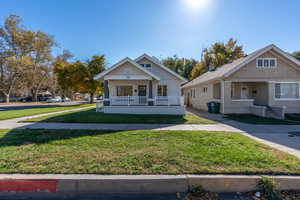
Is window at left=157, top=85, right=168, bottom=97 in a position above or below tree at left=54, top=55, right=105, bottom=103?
below

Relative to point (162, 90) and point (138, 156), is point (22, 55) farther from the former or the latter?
point (138, 156)

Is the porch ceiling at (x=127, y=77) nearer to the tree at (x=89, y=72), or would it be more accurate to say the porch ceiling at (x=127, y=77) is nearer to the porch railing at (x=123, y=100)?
the porch railing at (x=123, y=100)

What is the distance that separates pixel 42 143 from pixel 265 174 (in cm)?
609

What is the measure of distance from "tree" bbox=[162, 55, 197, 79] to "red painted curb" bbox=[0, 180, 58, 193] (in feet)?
124

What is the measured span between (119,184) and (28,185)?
1668mm

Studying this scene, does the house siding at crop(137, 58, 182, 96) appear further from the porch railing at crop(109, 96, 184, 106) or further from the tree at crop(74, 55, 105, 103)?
the tree at crop(74, 55, 105, 103)

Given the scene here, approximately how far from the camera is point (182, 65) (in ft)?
127

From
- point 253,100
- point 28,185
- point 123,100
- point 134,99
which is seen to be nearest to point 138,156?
point 28,185

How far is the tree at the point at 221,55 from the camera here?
31.0m

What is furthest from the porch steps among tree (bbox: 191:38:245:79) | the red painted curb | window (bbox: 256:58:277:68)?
tree (bbox: 191:38:245:79)

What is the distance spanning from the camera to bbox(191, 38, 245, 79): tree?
1221 inches

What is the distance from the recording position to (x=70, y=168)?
323cm

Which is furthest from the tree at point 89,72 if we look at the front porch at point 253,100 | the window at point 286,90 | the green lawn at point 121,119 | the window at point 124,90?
the window at point 286,90

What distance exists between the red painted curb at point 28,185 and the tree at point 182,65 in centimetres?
3791
